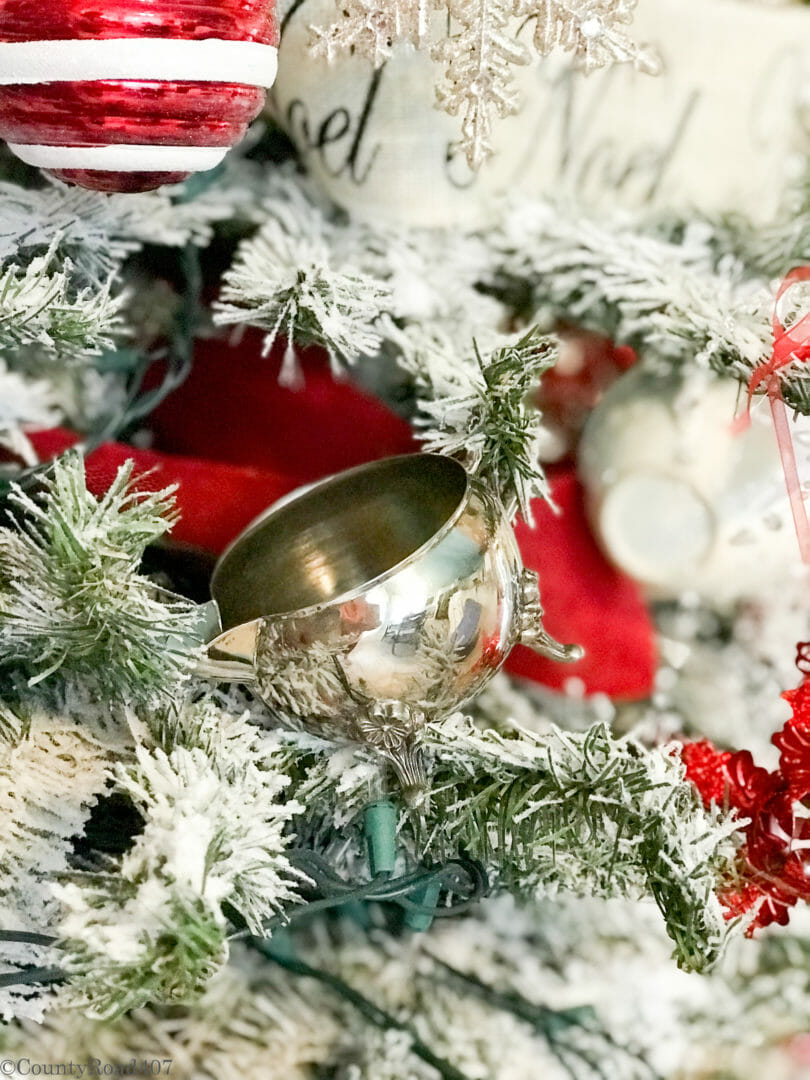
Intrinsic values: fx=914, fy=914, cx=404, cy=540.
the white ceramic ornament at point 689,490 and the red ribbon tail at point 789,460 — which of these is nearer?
the red ribbon tail at point 789,460

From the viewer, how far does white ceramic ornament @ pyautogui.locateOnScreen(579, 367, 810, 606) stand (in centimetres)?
54

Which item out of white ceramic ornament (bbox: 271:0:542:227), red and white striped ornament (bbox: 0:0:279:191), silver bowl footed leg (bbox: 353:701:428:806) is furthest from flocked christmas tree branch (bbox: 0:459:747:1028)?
white ceramic ornament (bbox: 271:0:542:227)

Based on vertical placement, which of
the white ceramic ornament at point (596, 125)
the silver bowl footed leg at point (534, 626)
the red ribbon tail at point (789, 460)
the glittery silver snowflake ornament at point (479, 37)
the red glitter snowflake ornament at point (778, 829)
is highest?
the glittery silver snowflake ornament at point (479, 37)

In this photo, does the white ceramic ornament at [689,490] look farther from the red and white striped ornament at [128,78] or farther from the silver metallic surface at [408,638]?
the red and white striped ornament at [128,78]

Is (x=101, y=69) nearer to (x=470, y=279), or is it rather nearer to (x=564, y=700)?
(x=470, y=279)

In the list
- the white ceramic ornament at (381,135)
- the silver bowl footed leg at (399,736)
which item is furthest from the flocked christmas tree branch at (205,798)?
the white ceramic ornament at (381,135)

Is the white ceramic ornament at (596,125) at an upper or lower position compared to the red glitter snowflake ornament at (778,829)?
upper

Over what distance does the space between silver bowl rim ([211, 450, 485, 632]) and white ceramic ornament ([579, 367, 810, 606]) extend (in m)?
0.15

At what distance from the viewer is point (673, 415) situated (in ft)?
1.82

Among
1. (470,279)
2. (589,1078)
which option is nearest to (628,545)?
(470,279)

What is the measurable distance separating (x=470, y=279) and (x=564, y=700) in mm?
274

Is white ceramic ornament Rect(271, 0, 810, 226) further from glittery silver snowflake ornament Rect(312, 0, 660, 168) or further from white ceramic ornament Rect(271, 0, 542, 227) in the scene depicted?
glittery silver snowflake ornament Rect(312, 0, 660, 168)

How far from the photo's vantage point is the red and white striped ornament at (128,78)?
12.3 inches

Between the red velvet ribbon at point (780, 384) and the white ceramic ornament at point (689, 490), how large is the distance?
0.13m
